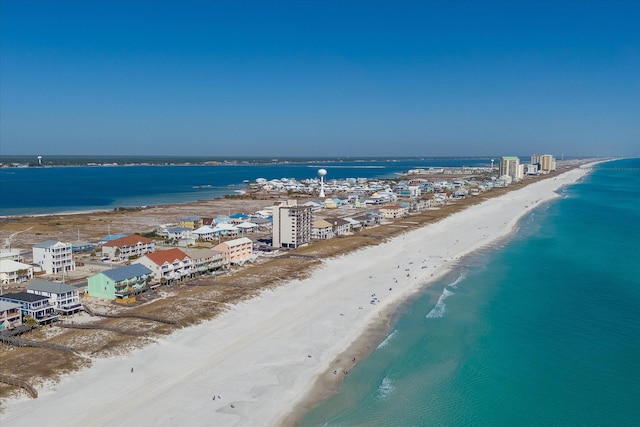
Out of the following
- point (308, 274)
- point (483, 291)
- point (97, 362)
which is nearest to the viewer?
point (97, 362)

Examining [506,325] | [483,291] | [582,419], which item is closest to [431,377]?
[582,419]

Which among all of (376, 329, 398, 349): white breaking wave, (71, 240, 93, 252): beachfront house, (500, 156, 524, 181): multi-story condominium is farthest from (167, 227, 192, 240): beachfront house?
(500, 156, 524, 181): multi-story condominium

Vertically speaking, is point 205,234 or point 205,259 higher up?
point 205,259

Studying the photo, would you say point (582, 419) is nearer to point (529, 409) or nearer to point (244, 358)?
point (529, 409)

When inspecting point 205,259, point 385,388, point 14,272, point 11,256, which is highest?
point 205,259

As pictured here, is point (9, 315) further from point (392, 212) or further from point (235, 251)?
point (392, 212)

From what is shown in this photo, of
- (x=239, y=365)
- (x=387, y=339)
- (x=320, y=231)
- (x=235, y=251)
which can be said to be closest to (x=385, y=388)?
(x=387, y=339)
